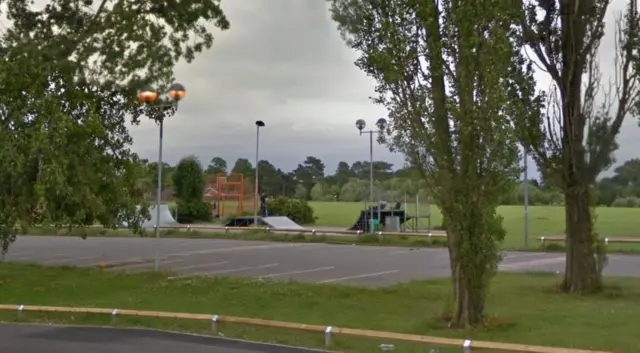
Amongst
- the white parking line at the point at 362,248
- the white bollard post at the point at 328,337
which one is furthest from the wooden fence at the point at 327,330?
the white parking line at the point at 362,248

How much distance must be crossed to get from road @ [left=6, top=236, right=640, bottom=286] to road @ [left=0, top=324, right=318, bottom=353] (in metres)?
6.69

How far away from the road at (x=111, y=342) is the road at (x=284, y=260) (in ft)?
22.0

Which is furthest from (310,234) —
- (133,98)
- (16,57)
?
(16,57)

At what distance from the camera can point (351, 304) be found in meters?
13.5

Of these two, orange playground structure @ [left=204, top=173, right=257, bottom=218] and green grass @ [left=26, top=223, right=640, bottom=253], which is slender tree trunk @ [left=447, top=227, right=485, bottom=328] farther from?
orange playground structure @ [left=204, top=173, right=257, bottom=218]

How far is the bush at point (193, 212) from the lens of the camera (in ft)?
171

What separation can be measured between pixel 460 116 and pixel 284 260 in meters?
13.0

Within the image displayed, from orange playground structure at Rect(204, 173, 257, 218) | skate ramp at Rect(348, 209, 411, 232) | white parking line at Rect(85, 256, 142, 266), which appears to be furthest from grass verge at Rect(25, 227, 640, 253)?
orange playground structure at Rect(204, 173, 257, 218)

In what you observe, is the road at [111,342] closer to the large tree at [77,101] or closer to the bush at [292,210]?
the large tree at [77,101]

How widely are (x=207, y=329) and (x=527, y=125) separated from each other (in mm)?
7525

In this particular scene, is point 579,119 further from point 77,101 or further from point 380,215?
point 380,215

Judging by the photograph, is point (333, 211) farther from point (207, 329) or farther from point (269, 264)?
point (207, 329)

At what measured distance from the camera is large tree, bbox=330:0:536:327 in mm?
10883

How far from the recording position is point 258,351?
9.78 meters
